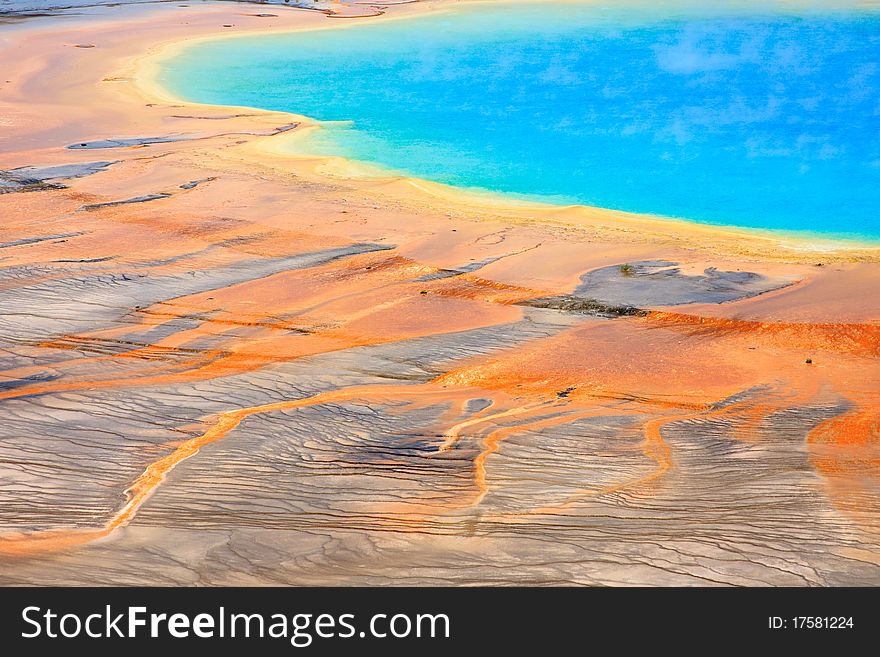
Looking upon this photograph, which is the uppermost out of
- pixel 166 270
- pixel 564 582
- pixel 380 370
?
pixel 166 270

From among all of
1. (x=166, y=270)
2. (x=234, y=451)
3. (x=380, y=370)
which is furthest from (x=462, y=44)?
(x=234, y=451)

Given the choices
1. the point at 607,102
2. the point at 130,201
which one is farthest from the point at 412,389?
the point at 607,102

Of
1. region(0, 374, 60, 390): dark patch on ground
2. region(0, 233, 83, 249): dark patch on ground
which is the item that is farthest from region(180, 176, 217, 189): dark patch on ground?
region(0, 374, 60, 390): dark patch on ground

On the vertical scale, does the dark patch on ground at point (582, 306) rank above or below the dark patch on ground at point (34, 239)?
below

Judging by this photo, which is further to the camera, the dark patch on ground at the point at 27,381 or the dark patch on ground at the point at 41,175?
the dark patch on ground at the point at 41,175

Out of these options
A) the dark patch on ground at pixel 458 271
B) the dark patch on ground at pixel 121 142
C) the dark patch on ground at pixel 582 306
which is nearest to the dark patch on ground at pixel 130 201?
the dark patch on ground at pixel 121 142

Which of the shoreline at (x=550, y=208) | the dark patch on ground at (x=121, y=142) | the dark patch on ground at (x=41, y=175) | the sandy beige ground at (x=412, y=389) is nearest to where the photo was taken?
the sandy beige ground at (x=412, y=389)

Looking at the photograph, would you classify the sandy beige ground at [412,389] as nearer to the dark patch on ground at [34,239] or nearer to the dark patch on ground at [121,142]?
the dark patch on ground at [34,239]

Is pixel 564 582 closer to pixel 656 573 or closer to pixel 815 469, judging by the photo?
pixel 656 573

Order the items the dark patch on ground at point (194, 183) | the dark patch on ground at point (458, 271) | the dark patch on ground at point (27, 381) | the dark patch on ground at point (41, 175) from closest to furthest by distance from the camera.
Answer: the dark patch on ground at point (27, 381), the dark patch on ground at point (458, 271), the dark patch on ground at point (41, 175), the dark patch on ground at point (194, 183)
